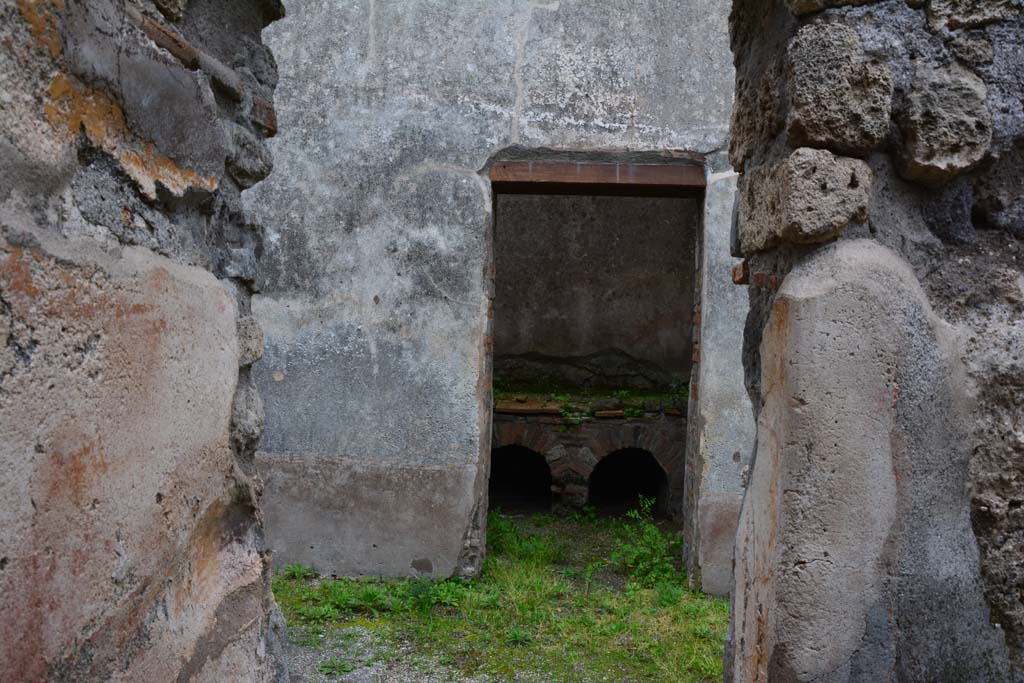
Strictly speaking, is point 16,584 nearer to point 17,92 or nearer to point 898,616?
point 17,92

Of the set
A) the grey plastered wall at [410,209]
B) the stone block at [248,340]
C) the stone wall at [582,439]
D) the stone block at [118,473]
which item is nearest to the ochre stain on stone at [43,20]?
the stone block at [118,473]

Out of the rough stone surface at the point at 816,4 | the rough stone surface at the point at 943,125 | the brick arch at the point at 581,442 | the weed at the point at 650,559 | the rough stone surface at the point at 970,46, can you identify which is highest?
the rough stone surface at the point at 816,4

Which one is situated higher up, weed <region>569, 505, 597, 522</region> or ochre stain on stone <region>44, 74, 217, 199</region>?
ochre stain on stone <region>44, 74, 217, 199</region>

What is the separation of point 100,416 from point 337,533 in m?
3.76

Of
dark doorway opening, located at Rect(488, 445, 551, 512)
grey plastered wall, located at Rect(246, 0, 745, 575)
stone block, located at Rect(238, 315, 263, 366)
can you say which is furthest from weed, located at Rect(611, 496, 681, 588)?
stone block, located at Rect(238, 315, 263, 366)

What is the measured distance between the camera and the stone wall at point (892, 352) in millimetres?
1616

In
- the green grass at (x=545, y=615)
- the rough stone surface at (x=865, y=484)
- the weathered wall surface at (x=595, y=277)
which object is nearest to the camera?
the rough stone surface at (x=865, y=484)

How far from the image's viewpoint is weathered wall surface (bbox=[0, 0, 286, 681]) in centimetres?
112

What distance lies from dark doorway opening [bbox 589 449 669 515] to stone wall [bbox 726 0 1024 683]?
21.8 ft

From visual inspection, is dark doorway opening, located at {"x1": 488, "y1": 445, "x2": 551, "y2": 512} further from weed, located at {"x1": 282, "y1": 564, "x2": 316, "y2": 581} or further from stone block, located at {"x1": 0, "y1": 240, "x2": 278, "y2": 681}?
stone block, located at {"x1": 0, "y1": 240, "x2": 278, "y2": 681}

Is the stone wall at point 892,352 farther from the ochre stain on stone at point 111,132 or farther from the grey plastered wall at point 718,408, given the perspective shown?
the grey plastered wall at point 718,408

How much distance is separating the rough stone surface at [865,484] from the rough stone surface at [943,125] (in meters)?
0.21

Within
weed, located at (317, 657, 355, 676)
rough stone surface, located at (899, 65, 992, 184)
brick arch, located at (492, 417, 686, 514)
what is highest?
rough stone surface, located at (899, 65, 992, 184)

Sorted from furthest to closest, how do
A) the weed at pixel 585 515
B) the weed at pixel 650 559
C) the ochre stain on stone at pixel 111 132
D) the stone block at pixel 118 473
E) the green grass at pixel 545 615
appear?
1. the weed at pixel 585 515
2. the weed at pixel 650 559
3. the green grass at pixel 545 615
4. the ochre stain on stone at pixel 111 132
5. the stone block at pixel 118 473
